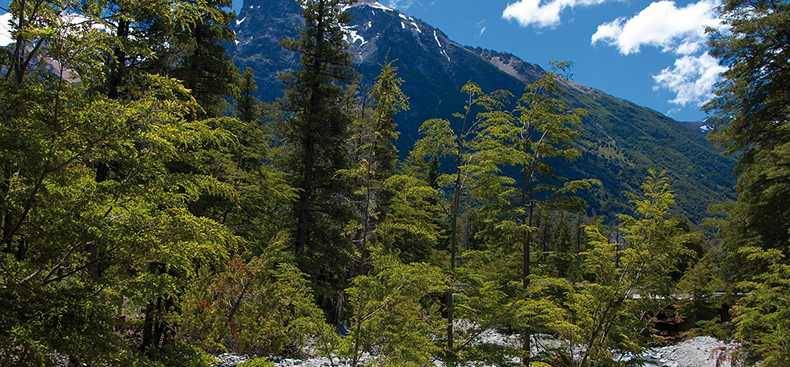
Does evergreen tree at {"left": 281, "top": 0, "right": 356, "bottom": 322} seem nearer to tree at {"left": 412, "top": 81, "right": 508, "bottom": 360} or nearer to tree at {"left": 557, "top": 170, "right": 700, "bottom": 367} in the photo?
tree at {"left": 412, "top": 81, "right": 508, "bottom": 360}

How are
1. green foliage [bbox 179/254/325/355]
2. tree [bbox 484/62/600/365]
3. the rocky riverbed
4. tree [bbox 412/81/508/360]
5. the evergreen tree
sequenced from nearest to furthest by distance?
green foliage [bbox 179/254/325/355], tree [bbox 412/81/508/360], tree [bbox 484/62/600/365], the evergreen tree, the rocky riverbed

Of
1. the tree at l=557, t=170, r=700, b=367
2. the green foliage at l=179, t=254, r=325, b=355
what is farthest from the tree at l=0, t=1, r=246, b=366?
the tree at l=557, t=170, r=700, b=367

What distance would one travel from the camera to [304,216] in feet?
46.6

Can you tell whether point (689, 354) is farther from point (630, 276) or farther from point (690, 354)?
point (630, 276)

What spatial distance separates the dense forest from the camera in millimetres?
3176

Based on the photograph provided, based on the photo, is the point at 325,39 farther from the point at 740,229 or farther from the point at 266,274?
the point at 740,229

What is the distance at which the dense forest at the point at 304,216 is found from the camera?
10.4 feet

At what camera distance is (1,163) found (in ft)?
9.72

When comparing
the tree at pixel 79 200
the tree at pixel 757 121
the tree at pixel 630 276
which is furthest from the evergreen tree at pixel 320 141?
the tree at pixel 757 121

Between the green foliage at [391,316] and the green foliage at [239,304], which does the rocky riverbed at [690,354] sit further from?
the green foliage at [239,304]

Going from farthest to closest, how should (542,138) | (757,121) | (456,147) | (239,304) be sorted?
(757,121) → (542,138) → (456,147) → (239,304)

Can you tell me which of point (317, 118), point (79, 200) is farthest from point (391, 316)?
point (317, 118)

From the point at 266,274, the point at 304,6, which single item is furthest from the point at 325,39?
the point at 266,274

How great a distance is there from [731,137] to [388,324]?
14.4 m
